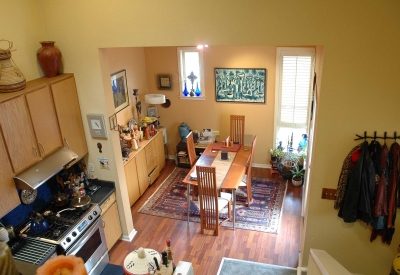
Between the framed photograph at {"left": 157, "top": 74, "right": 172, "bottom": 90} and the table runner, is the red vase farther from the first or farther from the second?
the framed photograph at {"left": 157, "top": 74, "right": 172, "bottom": 90}

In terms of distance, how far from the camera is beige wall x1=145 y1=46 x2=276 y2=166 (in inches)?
248

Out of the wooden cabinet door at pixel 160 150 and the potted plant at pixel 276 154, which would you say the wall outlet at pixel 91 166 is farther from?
the potted plant at pixel 276 154

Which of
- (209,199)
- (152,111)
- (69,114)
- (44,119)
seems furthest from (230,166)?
(44,119)

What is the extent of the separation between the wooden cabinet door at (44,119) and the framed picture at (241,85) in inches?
137

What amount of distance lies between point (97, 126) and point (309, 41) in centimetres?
268

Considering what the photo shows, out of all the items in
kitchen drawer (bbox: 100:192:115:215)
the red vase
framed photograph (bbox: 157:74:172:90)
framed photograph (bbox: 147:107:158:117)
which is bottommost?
kitchen drawer (bbox: 100:192:115:215)

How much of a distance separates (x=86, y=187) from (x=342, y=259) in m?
3.31

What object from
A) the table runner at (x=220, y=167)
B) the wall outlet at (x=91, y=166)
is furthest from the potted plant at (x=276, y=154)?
the wall outlet at (x=91, y=166)

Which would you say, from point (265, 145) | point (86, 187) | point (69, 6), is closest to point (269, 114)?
point (265, 145)

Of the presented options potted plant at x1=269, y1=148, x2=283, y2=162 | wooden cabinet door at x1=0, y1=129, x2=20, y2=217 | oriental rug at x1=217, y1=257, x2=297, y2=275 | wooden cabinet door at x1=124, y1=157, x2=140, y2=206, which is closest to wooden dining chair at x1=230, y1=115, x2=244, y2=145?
potted plant at x1=269, y1=148, x2=283, y2=162

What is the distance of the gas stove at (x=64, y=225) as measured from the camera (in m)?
3.69

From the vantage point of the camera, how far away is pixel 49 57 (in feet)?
12.7

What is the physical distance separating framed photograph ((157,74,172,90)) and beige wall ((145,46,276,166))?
0.08 metres

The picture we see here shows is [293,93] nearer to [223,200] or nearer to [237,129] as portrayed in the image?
[237,129]
